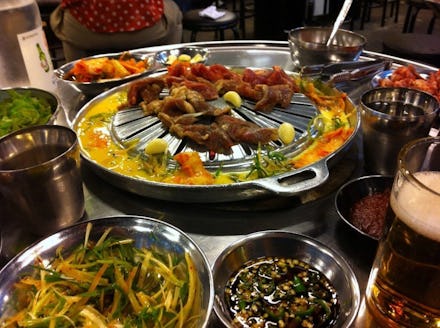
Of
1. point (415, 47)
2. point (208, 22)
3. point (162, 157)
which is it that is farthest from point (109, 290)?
point (208, 22)

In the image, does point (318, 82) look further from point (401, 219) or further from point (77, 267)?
point (77, 267)

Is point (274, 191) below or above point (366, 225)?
above

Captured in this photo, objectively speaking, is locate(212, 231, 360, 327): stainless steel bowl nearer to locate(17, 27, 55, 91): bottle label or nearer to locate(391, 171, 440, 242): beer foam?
locate(391, 171, 440, 242): beer foam

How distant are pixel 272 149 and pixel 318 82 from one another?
100 cm

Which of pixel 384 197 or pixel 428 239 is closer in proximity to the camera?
pixel 428 239

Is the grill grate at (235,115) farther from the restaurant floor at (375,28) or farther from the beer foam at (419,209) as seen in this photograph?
the restaurant floor at (375,28)

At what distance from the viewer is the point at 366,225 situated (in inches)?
70.8

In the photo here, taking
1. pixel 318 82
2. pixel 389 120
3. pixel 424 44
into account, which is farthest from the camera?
pixel 424 44

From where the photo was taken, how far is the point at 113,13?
197 inches

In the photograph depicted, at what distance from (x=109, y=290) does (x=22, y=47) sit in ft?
6.40

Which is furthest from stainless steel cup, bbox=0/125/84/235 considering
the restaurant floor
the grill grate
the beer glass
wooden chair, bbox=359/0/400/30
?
wooden chair, bbox=359/0/400/30

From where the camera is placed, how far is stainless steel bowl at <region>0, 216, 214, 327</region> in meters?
1.45

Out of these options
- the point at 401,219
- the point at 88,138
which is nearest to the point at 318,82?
the point at 88,138

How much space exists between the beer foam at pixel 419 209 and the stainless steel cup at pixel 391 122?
851mm
